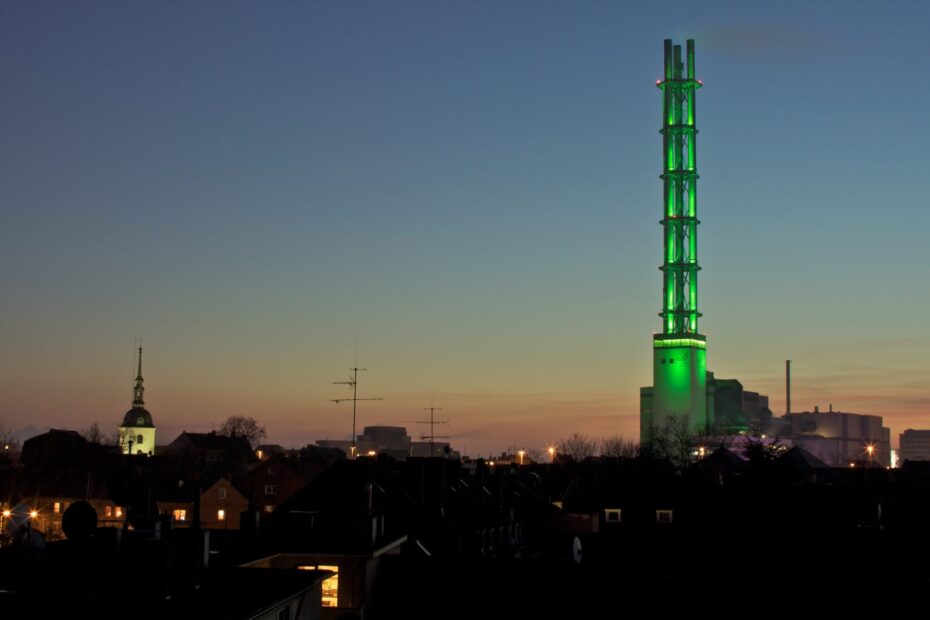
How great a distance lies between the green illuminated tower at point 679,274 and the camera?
164 metres

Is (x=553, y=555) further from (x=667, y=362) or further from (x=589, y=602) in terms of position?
(x=667, y=362)

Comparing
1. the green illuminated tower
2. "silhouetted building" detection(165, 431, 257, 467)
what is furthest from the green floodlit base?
"silhouetted building" detection(165, 431, 257, 467)

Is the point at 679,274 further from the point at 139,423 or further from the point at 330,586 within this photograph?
the point at 330,586

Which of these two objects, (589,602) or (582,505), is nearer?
(589,602)

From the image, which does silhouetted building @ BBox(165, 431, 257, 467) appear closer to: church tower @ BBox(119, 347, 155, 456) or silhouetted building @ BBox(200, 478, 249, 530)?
church tower @ BBox(119, 347, 155, 456)

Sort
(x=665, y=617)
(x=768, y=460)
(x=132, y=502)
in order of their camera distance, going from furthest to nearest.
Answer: (x=768, y=460) < (x=665, y=617) < (x=132, y=502)

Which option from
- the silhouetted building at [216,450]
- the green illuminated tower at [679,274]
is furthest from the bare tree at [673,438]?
the silhouetted building at [216,450]

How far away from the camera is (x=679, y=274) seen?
16450 cm

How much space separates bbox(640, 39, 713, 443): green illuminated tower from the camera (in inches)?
6437

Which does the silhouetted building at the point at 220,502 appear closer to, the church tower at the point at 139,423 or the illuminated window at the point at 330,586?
the illuminated window at the point at 330,586

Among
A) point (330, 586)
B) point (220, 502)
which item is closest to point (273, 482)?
point (220, 502)

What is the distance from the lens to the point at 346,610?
40719 millimetres

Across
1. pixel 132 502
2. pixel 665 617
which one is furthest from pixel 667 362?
pixel 132 502

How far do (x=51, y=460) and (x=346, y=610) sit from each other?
91.7 m
